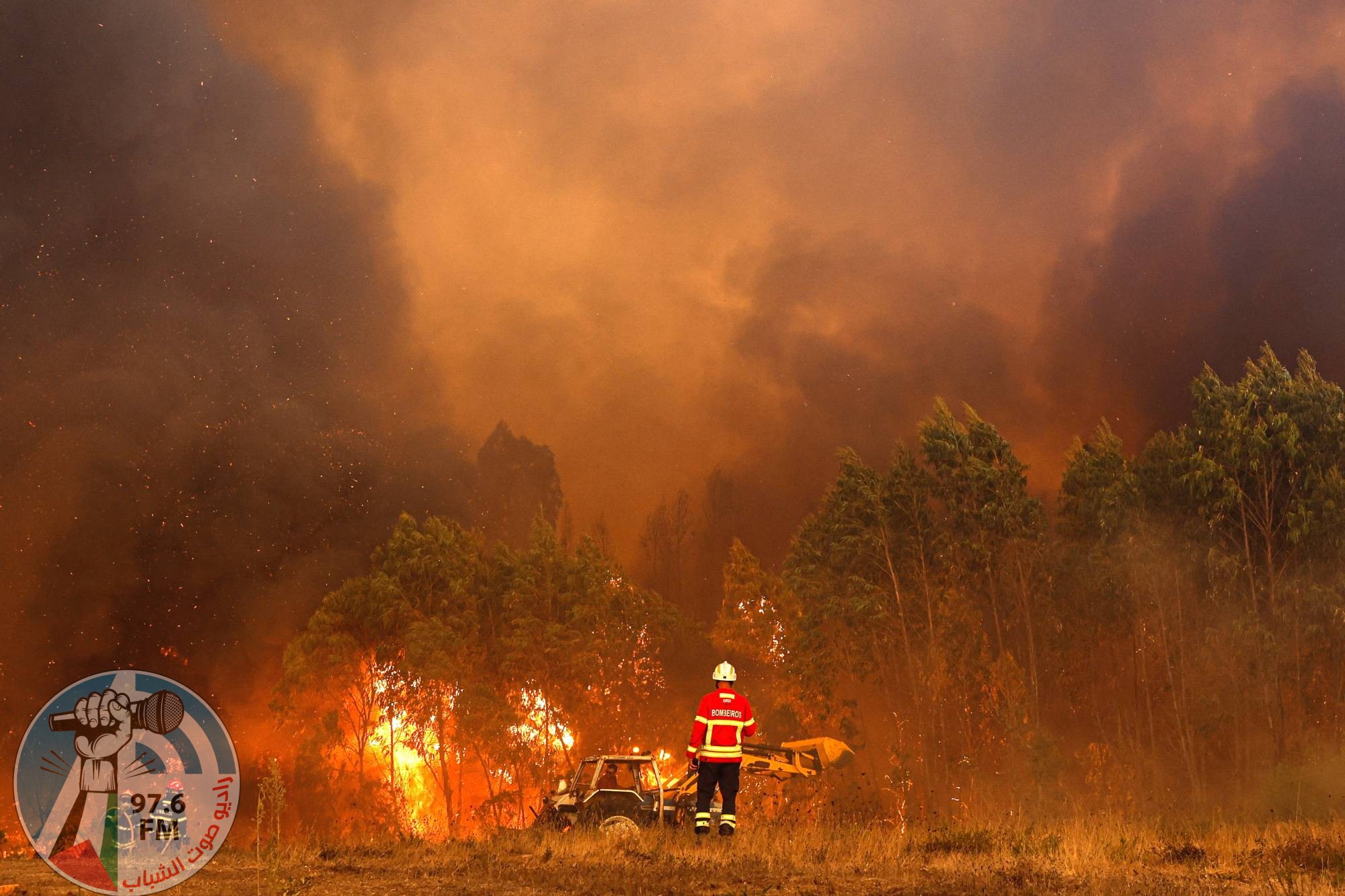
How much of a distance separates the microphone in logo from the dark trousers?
6688mm

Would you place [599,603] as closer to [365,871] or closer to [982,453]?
[982,453]

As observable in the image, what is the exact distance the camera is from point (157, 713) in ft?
27.6

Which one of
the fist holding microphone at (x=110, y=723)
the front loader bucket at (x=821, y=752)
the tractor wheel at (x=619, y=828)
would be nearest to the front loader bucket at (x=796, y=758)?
the front loader bucket at (x=821, y=752)

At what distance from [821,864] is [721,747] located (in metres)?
2.16

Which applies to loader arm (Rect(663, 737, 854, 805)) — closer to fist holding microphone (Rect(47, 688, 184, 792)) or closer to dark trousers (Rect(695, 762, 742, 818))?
dark trousers (Rect(695, 762, 742, 818))

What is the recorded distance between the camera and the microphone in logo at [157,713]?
812 centimetres

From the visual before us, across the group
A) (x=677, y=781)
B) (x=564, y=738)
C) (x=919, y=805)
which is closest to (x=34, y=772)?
(x=564, y=738)

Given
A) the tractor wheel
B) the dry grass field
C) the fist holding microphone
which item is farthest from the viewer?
the tractor wheel

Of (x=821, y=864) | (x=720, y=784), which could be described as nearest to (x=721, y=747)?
(x=720, y=784)

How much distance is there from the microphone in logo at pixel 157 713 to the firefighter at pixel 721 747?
6.41 meters

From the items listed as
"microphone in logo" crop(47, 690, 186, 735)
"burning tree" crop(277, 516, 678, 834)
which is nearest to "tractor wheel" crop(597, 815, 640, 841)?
"microphone in logo" crop(47, 690, 186, 735)

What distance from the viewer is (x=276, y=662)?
5512 cm

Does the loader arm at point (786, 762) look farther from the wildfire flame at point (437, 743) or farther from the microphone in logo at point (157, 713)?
the wildfire flame at point (437, 743)

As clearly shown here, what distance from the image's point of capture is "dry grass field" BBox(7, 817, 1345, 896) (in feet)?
32.4
